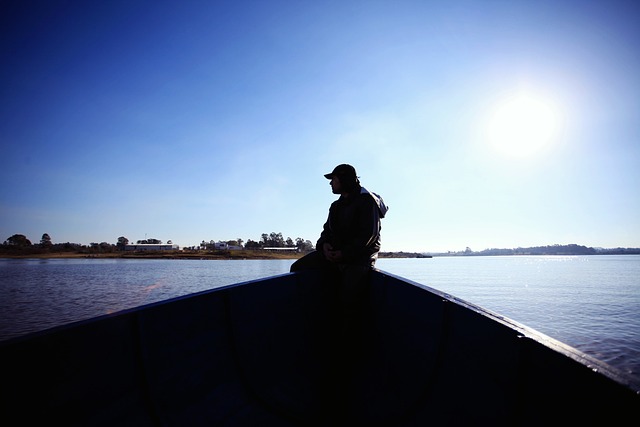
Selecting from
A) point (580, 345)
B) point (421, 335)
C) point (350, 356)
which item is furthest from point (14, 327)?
point (580, 345)

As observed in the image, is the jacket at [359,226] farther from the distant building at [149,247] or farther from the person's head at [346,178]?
the distant building at [149,247]

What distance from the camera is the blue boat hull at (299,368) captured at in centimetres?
147

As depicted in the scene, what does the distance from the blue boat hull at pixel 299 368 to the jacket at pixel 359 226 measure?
0.49 m

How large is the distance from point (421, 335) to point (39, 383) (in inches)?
121

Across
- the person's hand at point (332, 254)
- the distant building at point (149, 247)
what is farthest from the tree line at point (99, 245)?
the person's hand at point (332, 254)

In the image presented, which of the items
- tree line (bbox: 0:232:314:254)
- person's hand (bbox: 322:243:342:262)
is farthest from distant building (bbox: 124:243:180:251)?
person's hand (bbox: 322:243:342:262)

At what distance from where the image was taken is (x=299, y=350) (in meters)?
3.79

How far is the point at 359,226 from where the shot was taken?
12.5 feet

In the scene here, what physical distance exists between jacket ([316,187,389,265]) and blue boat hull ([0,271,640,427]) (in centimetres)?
49

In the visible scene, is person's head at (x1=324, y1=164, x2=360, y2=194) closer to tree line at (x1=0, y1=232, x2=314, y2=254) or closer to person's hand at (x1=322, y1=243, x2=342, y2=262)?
person's hand at (x1=322, y1=243, x2=342, y2=262)

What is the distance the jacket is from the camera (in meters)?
3.67


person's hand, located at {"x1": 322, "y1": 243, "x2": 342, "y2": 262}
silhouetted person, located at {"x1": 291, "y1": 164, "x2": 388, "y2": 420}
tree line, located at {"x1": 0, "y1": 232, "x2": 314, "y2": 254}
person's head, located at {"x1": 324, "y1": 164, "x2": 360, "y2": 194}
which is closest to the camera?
silhouetted person, located at {"x1": 291, "y1": 164, "x2": 388, "y2": 420}

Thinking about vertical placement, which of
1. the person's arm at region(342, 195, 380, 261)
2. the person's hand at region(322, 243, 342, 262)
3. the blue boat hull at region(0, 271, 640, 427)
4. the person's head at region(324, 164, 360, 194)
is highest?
the person's head at region(324, 164, 360, 194)

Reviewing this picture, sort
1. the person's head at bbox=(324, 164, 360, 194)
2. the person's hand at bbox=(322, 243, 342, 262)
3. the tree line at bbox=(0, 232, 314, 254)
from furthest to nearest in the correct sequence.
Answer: the tree line at bbox=(0, 232, 314, 254) → the person's head at bbox=(324, 164, 360, 194) → the person's hand at bbox=(322, 243, 342, 262)
